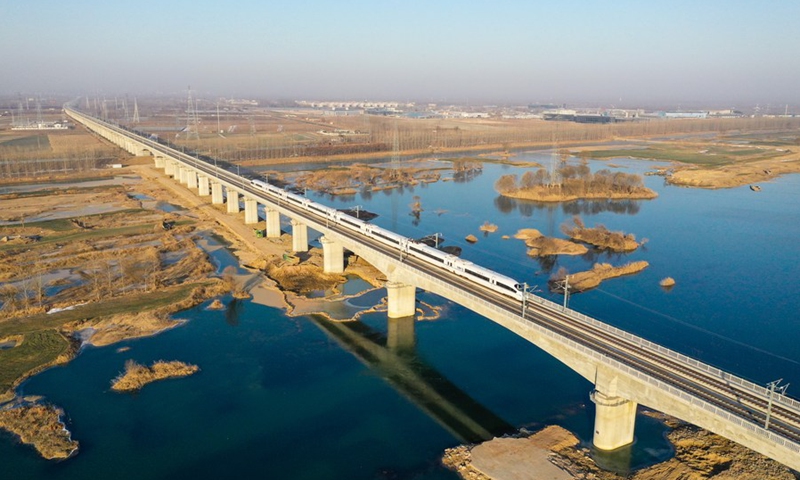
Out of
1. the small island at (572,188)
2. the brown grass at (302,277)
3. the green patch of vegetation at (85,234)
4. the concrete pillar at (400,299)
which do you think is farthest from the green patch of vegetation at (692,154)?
the concrete pillar at (400,299)

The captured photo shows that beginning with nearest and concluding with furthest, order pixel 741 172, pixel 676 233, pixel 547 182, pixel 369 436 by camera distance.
Answer: pixel 369 436, pixel 676 233, pixel 547 182, pixel 741 172

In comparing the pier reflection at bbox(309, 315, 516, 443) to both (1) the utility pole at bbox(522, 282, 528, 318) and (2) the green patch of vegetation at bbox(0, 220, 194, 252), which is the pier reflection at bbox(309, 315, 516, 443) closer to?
(1) the utility pole at bbox(522, 282, 528, 318)

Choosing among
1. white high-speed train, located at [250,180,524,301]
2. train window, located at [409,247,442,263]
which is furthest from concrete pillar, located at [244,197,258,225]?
train window, located at [409,247,442,263]

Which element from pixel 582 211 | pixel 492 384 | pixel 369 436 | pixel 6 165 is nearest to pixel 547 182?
pixel 582 211

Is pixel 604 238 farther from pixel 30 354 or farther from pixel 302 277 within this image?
pixel 30 354

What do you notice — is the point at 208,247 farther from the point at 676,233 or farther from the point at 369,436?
the point at 676,233

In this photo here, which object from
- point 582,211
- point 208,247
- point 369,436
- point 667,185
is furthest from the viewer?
point 667,185
